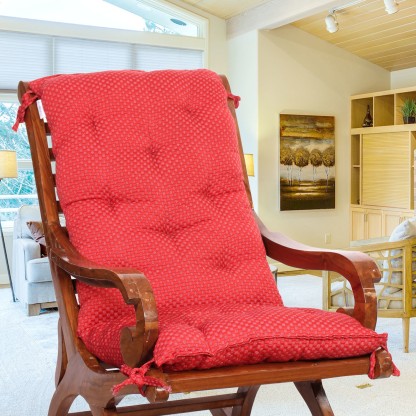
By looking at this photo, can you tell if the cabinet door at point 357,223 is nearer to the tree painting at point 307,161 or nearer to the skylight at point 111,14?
the tree painting at point 307,161

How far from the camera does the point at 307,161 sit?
24.5 feet

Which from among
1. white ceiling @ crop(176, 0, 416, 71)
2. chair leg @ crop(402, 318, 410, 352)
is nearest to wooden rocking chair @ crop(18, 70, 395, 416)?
chair leg @ crop(402, 318, 410, 352)

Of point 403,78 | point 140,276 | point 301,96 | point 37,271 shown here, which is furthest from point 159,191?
point 403,78

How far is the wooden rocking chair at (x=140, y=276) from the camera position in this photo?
1385 mm

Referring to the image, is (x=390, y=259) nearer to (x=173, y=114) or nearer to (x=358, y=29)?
(x=173, y=114)

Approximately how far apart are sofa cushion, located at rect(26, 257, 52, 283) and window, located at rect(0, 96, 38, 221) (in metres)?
2.10

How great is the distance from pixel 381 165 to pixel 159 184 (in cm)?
594

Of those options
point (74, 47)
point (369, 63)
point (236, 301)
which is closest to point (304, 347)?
point (236, 301)

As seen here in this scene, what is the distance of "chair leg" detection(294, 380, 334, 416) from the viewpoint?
5.61ft

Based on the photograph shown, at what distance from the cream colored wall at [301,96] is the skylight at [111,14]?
2.36 ft

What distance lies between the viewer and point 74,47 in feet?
22.6

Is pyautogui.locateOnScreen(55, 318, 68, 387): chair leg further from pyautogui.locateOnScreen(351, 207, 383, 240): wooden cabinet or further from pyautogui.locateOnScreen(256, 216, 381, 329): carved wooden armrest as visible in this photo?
pyautogui.locateOnScreen(351, 207, 383, 240): wooden cabinet

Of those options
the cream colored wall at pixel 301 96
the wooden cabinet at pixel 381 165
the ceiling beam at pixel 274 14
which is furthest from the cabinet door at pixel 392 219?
the ceiling beam at pixel 274 14

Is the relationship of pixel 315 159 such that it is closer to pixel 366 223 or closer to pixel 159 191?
pixel 366 223
